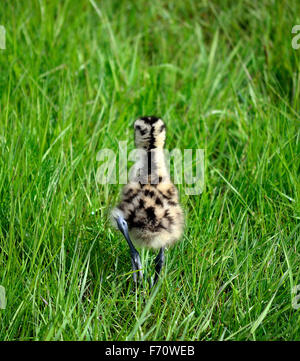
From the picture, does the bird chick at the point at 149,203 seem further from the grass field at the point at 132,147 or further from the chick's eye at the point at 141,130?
the grass field at the point at 132,147

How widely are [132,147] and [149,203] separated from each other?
1205 mm

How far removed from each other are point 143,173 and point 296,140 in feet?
4.56

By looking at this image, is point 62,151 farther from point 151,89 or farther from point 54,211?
point 151,89

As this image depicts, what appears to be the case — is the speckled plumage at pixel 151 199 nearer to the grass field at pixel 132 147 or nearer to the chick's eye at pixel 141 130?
the chick's eye at pixel 141 130

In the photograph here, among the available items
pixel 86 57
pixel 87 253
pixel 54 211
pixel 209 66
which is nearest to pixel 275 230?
pixel 87 253

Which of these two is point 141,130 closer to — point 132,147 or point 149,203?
point 149,203

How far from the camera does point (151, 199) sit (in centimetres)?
276

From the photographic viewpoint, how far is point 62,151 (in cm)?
346

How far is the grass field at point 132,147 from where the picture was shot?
8.80ft

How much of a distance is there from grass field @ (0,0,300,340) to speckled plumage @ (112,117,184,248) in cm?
22

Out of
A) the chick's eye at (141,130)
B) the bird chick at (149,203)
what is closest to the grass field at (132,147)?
the bird chick at (149,203)

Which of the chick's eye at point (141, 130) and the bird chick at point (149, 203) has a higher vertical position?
the chick's eye at point (141, 130)

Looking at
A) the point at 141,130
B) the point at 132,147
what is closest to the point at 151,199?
the point at 141,130

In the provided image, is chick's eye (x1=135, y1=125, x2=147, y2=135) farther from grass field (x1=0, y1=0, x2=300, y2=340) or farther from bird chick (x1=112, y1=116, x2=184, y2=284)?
grass field (x1=0, y1=0, x2=300, y2=340)
